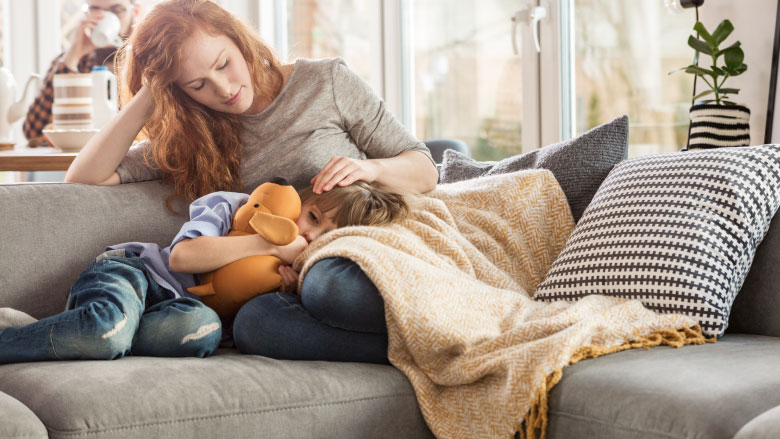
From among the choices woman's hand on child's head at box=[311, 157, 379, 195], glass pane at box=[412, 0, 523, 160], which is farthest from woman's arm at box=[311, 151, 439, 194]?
glass pane at box=[412, 0, 523, 160]

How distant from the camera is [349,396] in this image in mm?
1312

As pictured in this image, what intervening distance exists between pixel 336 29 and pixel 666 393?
3.71m

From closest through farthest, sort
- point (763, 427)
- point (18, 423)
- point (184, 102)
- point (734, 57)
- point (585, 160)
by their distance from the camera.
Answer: point (763, 427), point (18, 423), point (585, 160), point (184, 102), point (734, 57)

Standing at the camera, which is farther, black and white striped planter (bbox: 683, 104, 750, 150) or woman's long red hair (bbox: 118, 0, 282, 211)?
black and white striped planter (bbox: 683, 104, 750, 150)

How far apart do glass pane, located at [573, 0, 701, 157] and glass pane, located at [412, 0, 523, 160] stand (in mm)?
282

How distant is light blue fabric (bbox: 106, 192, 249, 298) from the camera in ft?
5.31

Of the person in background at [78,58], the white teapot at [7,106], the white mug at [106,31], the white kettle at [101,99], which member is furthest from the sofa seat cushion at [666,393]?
the person in background at [78,58]

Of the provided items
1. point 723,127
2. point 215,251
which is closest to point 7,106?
point 215,251

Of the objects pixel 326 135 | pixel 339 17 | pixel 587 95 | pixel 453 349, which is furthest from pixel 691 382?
pixel 339 17

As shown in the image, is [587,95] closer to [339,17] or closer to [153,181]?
[153,181]

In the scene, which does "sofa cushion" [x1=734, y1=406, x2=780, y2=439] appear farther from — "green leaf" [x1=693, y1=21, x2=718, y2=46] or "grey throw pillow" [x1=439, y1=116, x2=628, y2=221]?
"green leaf" [x1=693, y1=21, x2=718, y2=46]

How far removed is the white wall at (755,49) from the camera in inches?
89.4

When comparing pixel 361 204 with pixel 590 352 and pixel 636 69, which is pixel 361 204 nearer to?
pixel 590 352

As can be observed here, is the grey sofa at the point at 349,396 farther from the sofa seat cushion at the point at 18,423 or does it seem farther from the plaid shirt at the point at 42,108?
the plaid shirt at the point at 42,108
